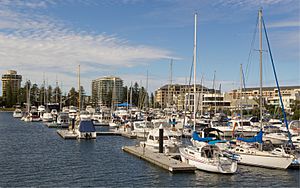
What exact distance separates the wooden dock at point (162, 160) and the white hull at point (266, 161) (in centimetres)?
574

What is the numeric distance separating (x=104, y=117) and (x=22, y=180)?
2796 inches

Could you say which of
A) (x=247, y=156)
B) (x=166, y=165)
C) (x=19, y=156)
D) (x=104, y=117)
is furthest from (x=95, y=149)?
(x=104, y=117)

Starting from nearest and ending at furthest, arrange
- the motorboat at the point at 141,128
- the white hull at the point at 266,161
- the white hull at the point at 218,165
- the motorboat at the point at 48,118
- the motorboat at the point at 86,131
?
the white hull at the point at 218,165 → the white hull at the point at 266,161 → the motorboat at the point at 86,131 → the motorboat at the point at 141,128 → the motorboat at the point at 48,118

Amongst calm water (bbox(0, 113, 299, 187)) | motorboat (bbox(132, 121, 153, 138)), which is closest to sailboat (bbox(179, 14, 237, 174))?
calm water (bbox(0, 113, 299, 187))

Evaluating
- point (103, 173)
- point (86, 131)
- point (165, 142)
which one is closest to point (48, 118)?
point (86, 131)

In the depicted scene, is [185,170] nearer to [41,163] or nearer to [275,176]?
[275,176]

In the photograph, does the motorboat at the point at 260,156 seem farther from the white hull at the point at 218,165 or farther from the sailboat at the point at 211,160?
the white hull at the point at 218,165

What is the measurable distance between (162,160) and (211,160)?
4955 mm

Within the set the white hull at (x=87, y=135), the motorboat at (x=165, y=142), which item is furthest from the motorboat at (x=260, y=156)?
the white hull at (x=87, y=135)

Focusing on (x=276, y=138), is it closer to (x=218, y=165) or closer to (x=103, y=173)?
(x=218, y=165)

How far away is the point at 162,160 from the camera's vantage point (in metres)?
34.2

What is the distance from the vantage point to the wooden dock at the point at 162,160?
102 ft

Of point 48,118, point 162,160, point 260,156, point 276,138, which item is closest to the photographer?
point 260,156

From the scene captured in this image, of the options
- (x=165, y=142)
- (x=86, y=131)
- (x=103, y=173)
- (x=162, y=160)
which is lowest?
(x=103, y=173)
